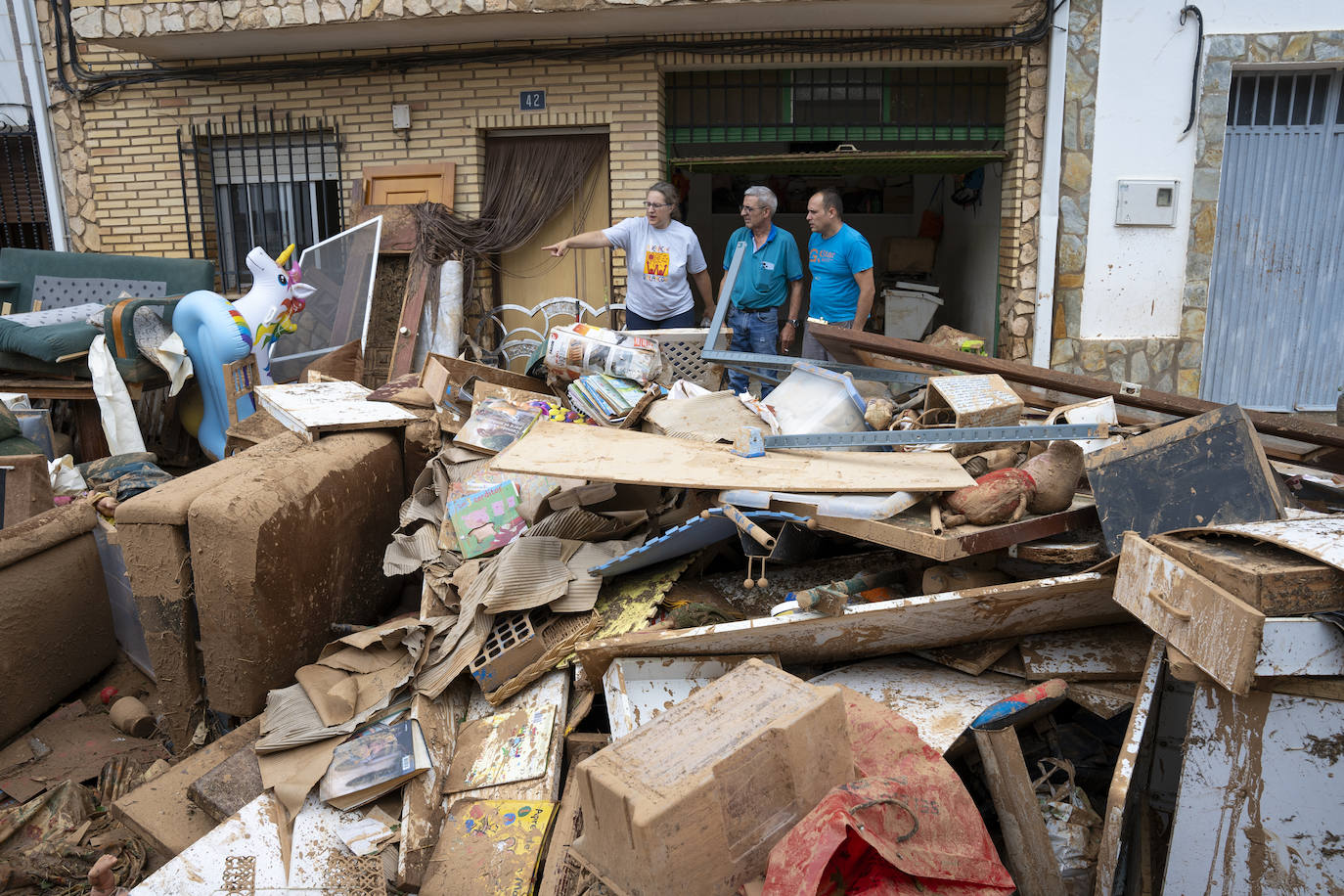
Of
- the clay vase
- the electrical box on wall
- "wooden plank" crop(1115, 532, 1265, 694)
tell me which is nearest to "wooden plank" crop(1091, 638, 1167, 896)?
"wooden plank" crop(1115, 532, 1265, 694)

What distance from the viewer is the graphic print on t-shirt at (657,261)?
6082 millimetres

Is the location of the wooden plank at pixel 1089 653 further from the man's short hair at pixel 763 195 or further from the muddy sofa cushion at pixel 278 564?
the man's short hair at pixel 763 195

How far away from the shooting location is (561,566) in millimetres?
3383

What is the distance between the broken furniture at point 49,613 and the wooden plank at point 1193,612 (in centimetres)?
417

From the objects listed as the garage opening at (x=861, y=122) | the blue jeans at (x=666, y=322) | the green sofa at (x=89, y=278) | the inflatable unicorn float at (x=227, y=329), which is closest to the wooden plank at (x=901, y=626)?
the blue jeans at (x=666, y=322)

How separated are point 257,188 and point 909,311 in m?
6.44

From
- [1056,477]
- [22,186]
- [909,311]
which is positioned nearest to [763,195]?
[1056,477]

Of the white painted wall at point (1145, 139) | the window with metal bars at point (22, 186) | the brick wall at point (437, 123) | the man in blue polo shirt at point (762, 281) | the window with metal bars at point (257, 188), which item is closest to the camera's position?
the man in blue polo shirt at point (762, 281)

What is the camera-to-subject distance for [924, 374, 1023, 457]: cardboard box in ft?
11.6

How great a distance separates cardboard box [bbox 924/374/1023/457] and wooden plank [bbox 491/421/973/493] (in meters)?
0.26

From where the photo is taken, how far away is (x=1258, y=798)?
6.41 ft

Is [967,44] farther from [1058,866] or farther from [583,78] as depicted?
[1058,866]

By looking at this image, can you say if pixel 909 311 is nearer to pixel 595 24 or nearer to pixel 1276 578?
pixel 595 24

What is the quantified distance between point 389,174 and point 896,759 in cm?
722
